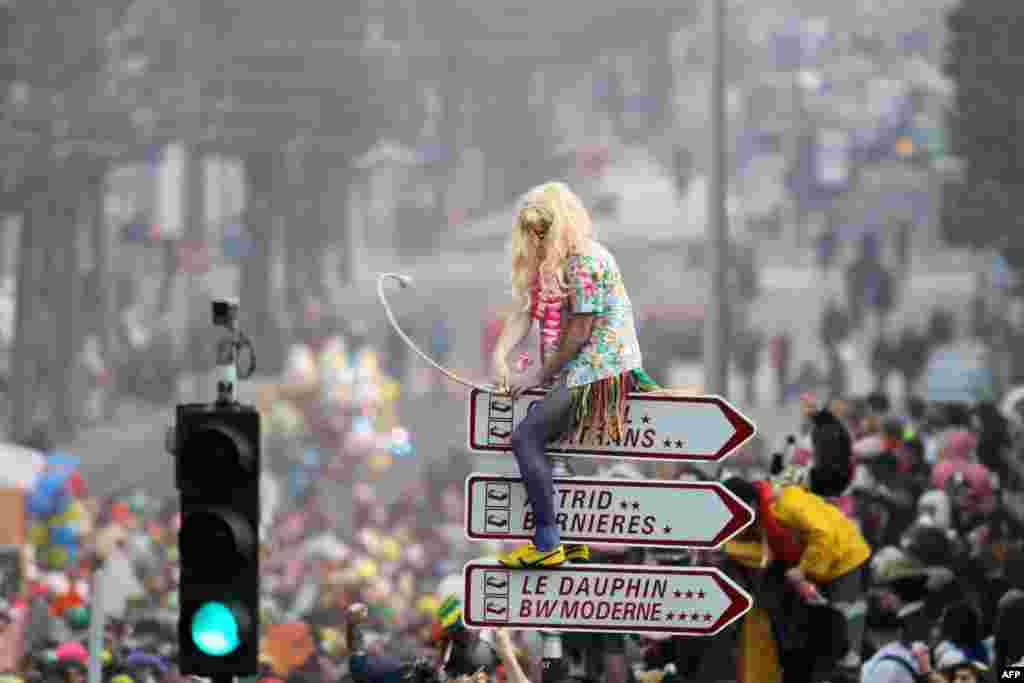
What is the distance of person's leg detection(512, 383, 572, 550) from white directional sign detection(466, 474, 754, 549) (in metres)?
0.07

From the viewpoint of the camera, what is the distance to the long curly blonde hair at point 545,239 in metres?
8.68

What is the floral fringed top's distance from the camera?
8539mm

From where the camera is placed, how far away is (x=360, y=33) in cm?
5647

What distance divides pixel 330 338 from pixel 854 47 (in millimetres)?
19136

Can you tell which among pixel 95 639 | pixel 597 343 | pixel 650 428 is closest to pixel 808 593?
pixel 650 428

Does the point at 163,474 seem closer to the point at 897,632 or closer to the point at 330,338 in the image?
the point at 330,338

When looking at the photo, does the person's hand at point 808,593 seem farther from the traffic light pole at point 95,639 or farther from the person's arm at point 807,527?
the traffic light pole at point 95,639

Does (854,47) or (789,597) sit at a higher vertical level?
(854,47)

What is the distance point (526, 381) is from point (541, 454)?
30cm

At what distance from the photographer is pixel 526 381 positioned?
28.5 ft

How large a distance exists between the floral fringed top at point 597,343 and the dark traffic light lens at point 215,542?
1196mm

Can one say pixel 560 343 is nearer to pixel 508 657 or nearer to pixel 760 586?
pixel 508 657

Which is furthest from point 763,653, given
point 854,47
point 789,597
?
point 854,47

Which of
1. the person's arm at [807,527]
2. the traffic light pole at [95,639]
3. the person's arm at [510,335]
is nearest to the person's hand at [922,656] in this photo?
the person's arm at [807,527]
